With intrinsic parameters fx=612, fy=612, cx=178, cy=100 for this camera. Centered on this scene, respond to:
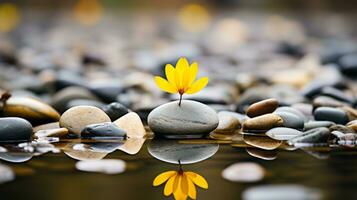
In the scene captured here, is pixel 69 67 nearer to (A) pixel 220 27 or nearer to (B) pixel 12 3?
(A) pixel 220 27

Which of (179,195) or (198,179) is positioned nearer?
(179,195)

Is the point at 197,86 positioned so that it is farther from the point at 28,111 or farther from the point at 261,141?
the point at 28,111

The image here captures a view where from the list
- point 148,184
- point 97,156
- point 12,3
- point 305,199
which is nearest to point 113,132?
point 97,156

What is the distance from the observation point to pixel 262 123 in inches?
A: 101

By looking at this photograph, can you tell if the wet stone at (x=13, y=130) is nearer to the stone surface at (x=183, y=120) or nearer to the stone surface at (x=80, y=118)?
the stone surface at (x=80, y=118)

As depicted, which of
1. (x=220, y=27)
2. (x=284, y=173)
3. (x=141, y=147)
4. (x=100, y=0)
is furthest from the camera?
(x=100, y=0)

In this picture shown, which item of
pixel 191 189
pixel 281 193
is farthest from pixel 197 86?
pixel 281 193

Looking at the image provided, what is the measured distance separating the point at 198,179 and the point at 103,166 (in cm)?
34

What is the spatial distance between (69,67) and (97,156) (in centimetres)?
306

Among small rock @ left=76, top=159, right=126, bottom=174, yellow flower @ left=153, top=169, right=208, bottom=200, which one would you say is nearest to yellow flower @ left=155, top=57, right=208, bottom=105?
small rock @ left=76, top=159, right=126, bottom=174

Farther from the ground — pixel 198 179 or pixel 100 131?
pixel 100 131

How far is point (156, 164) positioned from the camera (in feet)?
6.63

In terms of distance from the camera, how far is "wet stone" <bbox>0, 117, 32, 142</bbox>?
2.30m

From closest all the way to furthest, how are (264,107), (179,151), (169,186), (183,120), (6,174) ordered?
(169,186), (6,174), (179,151), (183,120), (264,107)
